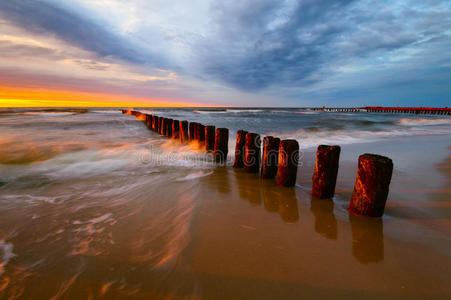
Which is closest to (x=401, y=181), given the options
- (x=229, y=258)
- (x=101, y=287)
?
(x=229, y=258)

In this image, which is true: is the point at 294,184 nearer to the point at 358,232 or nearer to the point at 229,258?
the point at 358,232

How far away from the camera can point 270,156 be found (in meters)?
4.17

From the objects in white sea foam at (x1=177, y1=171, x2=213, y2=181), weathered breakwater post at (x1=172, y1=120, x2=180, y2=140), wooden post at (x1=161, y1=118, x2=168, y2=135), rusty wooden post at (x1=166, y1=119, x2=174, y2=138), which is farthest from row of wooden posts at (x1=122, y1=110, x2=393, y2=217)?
wooden post at (x1=161, y1=118, x2=168, y2=135)

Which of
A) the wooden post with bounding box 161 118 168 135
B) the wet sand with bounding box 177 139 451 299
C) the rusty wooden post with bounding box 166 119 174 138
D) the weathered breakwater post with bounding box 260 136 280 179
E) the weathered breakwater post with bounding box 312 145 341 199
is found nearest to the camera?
the wet sand with bounding box 177 139 451 299

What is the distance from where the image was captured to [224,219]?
8.95ft

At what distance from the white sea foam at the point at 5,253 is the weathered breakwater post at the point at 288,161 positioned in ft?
11.9

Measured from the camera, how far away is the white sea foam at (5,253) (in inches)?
75.8

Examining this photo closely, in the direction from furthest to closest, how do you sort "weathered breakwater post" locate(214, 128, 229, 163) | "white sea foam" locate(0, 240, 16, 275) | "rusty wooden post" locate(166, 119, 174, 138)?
"rusty wooden post" locate(166, 119, 174, 138) → "weathered breakwater post" locate(214, 128, 229, 163) → "white sea foam" locate(0, 240, 16, 275)

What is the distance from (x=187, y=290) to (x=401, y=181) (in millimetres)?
4321

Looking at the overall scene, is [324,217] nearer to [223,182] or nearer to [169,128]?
[223,182]

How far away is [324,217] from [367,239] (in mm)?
550

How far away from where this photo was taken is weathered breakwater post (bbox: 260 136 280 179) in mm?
4039

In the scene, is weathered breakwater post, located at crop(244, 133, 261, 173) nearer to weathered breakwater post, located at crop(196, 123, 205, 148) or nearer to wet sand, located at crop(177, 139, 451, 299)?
wet sand, located at crop(177, 139, 451, 299)

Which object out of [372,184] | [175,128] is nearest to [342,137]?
[175,128]
